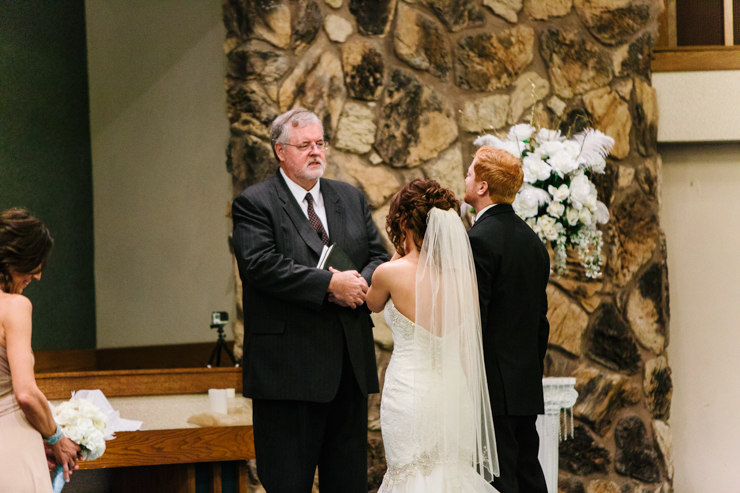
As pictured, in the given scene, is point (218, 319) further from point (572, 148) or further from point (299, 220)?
point (572, 148)

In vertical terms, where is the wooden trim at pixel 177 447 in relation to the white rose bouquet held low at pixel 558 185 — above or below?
below

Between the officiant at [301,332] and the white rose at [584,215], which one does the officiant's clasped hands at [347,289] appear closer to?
the officiant at [301,332]

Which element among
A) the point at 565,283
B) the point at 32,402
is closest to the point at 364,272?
the point at 32,402

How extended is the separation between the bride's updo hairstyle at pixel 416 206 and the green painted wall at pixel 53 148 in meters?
2.72

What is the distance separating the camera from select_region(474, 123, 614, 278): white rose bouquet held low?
11.2 feet

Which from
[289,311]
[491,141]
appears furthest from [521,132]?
[289,311]

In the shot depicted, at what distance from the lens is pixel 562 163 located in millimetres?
3432

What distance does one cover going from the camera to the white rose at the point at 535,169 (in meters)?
3.40

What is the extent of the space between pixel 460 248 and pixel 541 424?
130 cm

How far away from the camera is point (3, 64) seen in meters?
4.44

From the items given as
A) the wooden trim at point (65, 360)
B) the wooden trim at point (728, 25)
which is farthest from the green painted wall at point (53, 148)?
the wooden trim at point (728, 25)

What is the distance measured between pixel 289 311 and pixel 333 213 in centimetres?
46

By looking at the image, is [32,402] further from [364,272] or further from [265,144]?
[265,144]

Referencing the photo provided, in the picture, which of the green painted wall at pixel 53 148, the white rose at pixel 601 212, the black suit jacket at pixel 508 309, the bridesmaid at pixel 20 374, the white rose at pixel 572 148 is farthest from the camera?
the green painted wall at pixel 53 148
